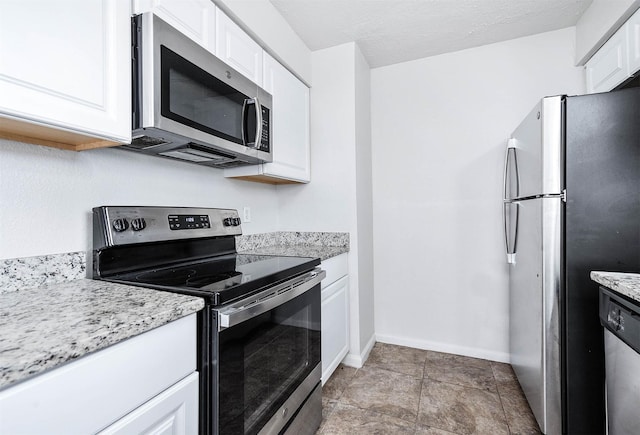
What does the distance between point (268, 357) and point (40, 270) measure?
2.77ft

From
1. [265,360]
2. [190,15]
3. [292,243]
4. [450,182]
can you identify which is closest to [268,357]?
[265,360]

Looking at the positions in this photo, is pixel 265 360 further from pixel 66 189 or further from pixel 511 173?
pixel 511 173

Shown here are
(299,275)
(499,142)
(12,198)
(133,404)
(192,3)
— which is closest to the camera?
(133,404)

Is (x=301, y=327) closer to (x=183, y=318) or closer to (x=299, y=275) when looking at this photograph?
(x=299, y=275)

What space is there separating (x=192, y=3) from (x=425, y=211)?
2056mm

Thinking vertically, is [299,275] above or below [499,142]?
below

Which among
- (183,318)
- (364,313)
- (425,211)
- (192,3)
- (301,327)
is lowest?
(364,313)

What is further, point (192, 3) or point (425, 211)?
point (425, 211)

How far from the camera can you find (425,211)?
2.56 metres

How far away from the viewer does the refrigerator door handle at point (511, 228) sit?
1903 mm

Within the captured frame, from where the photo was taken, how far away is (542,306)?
1.51 m

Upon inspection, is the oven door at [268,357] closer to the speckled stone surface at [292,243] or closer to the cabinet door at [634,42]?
the speckled stone surface at [292,243]

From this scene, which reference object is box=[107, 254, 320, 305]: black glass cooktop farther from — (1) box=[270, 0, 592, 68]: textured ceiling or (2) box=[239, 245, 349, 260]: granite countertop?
(1) box=[270, 0, 592, 68]: textured ceiling

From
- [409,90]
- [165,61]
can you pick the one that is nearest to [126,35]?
[165,61]
